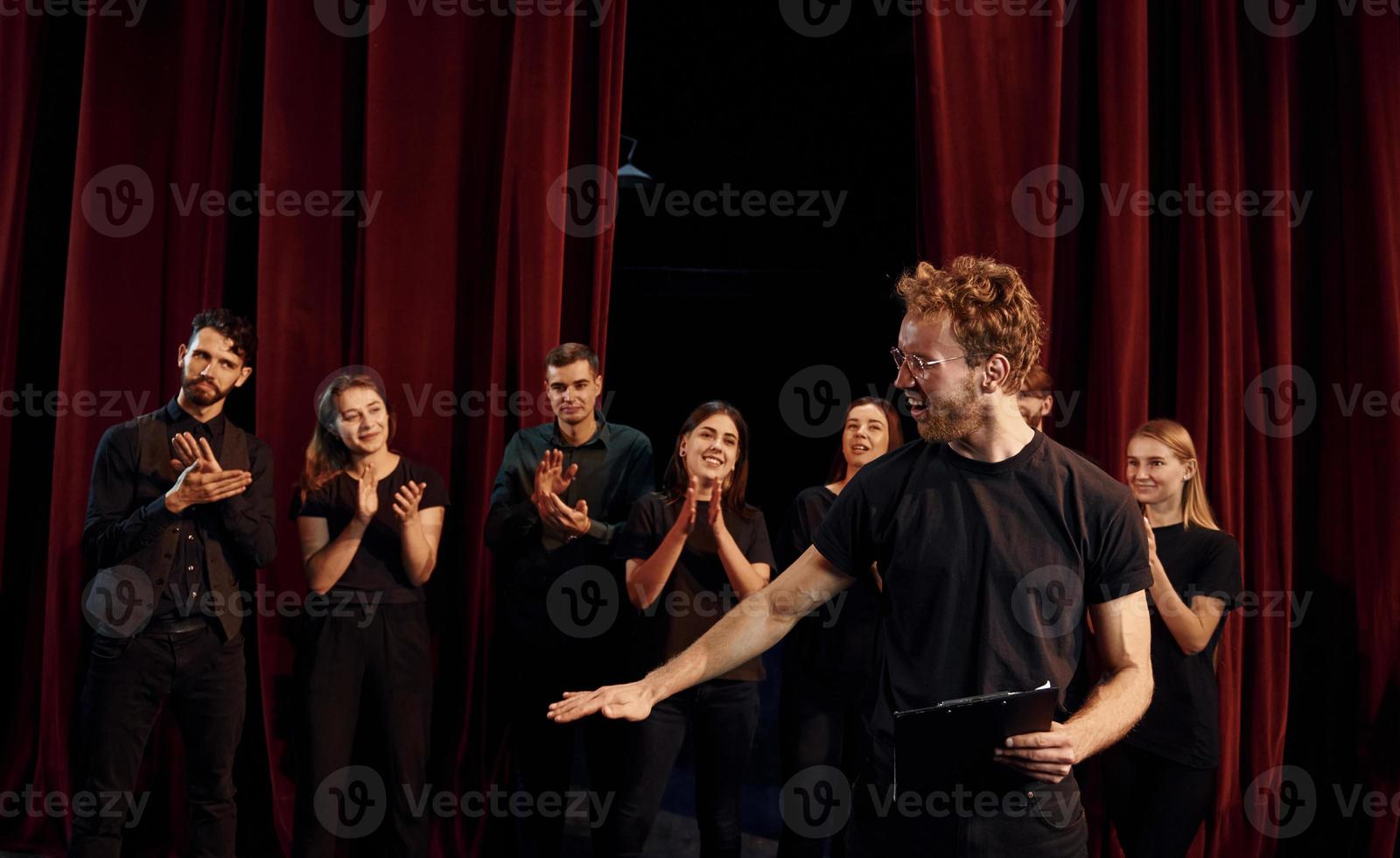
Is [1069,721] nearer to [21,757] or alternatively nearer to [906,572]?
[906,572]

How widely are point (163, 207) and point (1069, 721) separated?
3.36 m

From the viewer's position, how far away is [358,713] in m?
2.98

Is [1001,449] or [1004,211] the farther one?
[1004,211]

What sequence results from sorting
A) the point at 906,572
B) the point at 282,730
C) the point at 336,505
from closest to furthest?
the point at 906,572, the point at 336,505, the point at 282,730

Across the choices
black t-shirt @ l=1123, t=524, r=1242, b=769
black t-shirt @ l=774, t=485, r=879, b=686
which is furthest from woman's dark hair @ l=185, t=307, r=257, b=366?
black t-shirt @ l=1123, t=524, r=1242, b=769

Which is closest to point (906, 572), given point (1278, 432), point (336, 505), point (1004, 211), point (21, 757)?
point (336, 505)

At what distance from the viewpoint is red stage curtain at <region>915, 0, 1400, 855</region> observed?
350 cm

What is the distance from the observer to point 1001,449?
69.8 inches

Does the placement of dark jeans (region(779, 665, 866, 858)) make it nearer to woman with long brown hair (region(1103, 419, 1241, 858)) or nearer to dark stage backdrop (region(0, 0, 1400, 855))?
woman with long brown hair (region(1103, 419, 1241, 858))

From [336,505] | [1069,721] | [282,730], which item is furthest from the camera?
[282,730]

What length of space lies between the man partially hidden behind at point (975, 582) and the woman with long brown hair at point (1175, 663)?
3.20 feet

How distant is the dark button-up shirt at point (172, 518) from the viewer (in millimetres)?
2791

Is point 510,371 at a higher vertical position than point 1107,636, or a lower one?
higher

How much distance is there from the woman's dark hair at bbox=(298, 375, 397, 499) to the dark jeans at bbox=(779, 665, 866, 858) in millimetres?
1465
